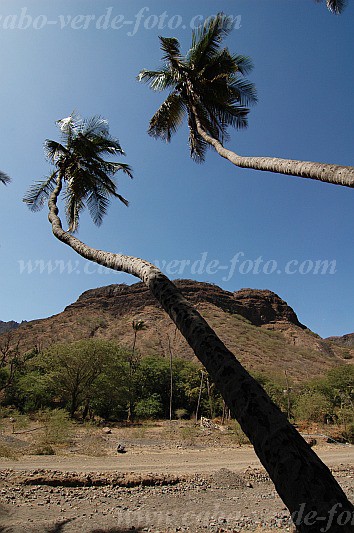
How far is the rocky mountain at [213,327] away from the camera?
6844cm

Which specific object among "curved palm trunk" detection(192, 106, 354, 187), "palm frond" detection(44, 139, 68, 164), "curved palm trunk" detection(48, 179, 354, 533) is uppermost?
"palm frond" detection(44, 139, 68, 164)

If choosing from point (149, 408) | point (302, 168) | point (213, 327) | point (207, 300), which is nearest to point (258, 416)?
point (302, 168)

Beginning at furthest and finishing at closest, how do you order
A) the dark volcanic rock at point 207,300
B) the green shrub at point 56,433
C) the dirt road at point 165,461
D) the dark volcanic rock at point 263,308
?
the dark volcanic rock at point 263,308
the dark volcanic rock at point 207,300
the green shrub at point 56,433
the dirt road at point 165,461

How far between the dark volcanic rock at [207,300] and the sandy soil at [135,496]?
278 ft

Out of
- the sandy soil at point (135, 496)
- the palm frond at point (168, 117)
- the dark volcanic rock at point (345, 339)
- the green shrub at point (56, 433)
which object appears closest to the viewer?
the sandy soil at point (135, 496)

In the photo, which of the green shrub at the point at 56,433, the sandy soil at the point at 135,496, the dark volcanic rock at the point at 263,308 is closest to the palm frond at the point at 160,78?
the sandy soil at the point at 135,496

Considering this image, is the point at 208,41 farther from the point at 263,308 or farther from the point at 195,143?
the point at 263,308

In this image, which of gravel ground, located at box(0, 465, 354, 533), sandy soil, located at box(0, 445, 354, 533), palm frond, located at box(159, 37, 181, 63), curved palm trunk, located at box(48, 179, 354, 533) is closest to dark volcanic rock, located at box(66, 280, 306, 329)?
sandy soil, located at box(0, 445, 354, 533)

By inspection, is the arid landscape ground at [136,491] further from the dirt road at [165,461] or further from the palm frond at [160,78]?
the palm frond at [160,78]

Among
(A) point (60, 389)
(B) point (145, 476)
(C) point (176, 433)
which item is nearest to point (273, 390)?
(C) point (176, 433)

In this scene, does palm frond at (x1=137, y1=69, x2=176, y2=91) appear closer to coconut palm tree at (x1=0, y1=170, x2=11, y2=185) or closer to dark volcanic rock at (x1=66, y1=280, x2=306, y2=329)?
coconut palm tree at (x1=0, y1=170, x2=11, y2=185)

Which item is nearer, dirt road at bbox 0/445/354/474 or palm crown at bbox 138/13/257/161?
palm crown at bbox 138/13/257/161

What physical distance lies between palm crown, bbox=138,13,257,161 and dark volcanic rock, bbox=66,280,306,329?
292 feet

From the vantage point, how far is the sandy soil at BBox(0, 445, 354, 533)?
25.7ft
